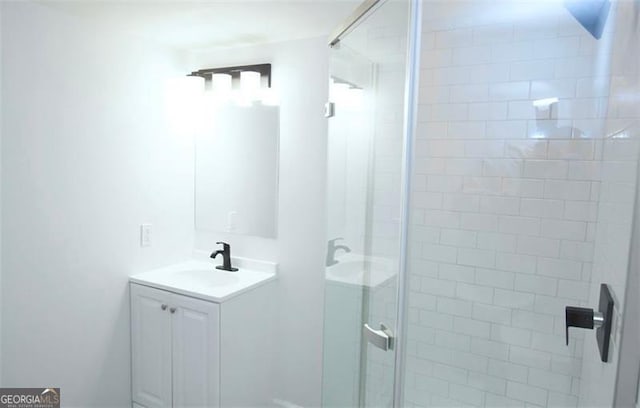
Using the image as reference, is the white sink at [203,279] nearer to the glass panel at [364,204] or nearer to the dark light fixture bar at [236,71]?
the glass panel at [364,204]

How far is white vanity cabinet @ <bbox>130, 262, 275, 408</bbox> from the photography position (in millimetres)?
1938

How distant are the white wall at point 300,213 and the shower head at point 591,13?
3.86 feet

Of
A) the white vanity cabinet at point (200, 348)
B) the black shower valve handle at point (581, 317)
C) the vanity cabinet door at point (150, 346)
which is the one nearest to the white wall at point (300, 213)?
the white vanity cabinet at point (200, 348)

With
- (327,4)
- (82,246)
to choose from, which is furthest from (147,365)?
(327,4)

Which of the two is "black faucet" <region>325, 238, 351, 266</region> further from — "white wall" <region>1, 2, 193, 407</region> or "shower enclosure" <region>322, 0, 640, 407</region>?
"white wall" <region>1, 2, 193, 407</region>

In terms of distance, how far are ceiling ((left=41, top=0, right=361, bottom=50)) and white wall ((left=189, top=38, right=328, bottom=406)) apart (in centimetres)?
16

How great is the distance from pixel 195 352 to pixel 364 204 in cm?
Answer: 121

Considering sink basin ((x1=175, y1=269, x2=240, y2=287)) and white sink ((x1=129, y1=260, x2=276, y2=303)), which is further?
sink basin ((x1=175, y1=269, x2=240, y2=287))

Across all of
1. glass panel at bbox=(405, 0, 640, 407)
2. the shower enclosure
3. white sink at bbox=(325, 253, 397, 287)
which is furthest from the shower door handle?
glass panel at bbox=(405, 0, 640, 407)

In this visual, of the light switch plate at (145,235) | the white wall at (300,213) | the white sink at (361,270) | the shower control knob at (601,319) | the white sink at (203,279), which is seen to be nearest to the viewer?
the shower control knob at (601,319)

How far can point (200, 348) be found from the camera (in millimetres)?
1954

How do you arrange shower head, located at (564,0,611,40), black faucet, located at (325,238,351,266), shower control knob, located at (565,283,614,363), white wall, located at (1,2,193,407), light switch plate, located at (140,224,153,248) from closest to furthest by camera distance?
shower control knob, located at (565,283,614,363), shower head, located at (564,0,611,40), white wall, located at (1,2,193,407), black faucet, located at (325,238,351,266), light switch plate, located at (140,224,153,248)

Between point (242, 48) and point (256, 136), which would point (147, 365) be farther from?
point (242, 48)

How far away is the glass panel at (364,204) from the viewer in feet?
4.53
